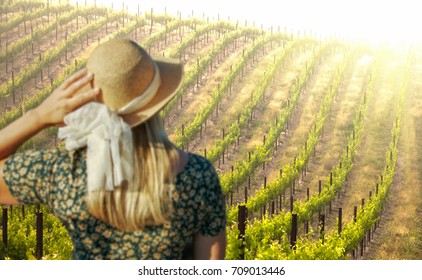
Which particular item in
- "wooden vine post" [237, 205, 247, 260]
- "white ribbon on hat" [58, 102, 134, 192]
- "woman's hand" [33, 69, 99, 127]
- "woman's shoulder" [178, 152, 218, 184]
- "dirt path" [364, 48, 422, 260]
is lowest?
"dirt path" [364, 48, 422, 260]

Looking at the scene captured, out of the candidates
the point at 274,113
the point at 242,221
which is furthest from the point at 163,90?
the point at 274,113

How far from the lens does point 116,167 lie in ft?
4.59

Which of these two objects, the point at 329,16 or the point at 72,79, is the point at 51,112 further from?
the point at 329,16

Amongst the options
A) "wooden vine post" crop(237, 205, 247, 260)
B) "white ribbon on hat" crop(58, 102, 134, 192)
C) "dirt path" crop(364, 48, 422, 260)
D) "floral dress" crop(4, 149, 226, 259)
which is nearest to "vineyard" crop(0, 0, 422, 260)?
"dirt path" crop(364, 48, 422, 260)

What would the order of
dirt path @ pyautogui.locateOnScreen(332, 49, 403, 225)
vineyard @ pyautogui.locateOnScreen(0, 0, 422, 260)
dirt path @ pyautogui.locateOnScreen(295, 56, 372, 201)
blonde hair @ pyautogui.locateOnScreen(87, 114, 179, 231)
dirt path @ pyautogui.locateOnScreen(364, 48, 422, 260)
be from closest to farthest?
1. blonde hair @ pyautogui.locateOnScreen(87, 114, 179, 231)
2. dirt path @ pyautogui.locateOnScreen(364, 48, 422, 260)
3. vineyard @ pyautogui.locateOnScreen(0, 0, 422, 260)
4. dirt path @ pyautogui.locateOnScreen(332, 49, 403, 225)
5. dirt path @ pyautogui.locateOnScreen(295, 56, 372, 201)

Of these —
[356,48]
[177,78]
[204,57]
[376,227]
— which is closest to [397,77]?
[356,48]

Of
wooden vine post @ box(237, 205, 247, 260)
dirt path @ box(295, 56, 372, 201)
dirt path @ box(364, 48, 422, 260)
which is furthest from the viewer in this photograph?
dirt path @ box(295, 56, 372, 201)

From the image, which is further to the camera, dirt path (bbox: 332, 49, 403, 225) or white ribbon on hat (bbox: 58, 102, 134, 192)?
dirt path (bbox: 332, 49, 403, 225)

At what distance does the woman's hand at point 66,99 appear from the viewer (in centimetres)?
147

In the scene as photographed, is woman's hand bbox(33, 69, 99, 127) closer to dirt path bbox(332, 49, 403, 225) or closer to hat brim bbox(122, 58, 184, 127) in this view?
hat brim bbox(122, 58, 184, 127)

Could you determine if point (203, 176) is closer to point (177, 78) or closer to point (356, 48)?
point (177, 78)

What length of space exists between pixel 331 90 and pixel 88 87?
1580cm

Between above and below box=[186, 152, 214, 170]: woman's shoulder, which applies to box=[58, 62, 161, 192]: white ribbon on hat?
above

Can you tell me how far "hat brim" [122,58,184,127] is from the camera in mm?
1434
